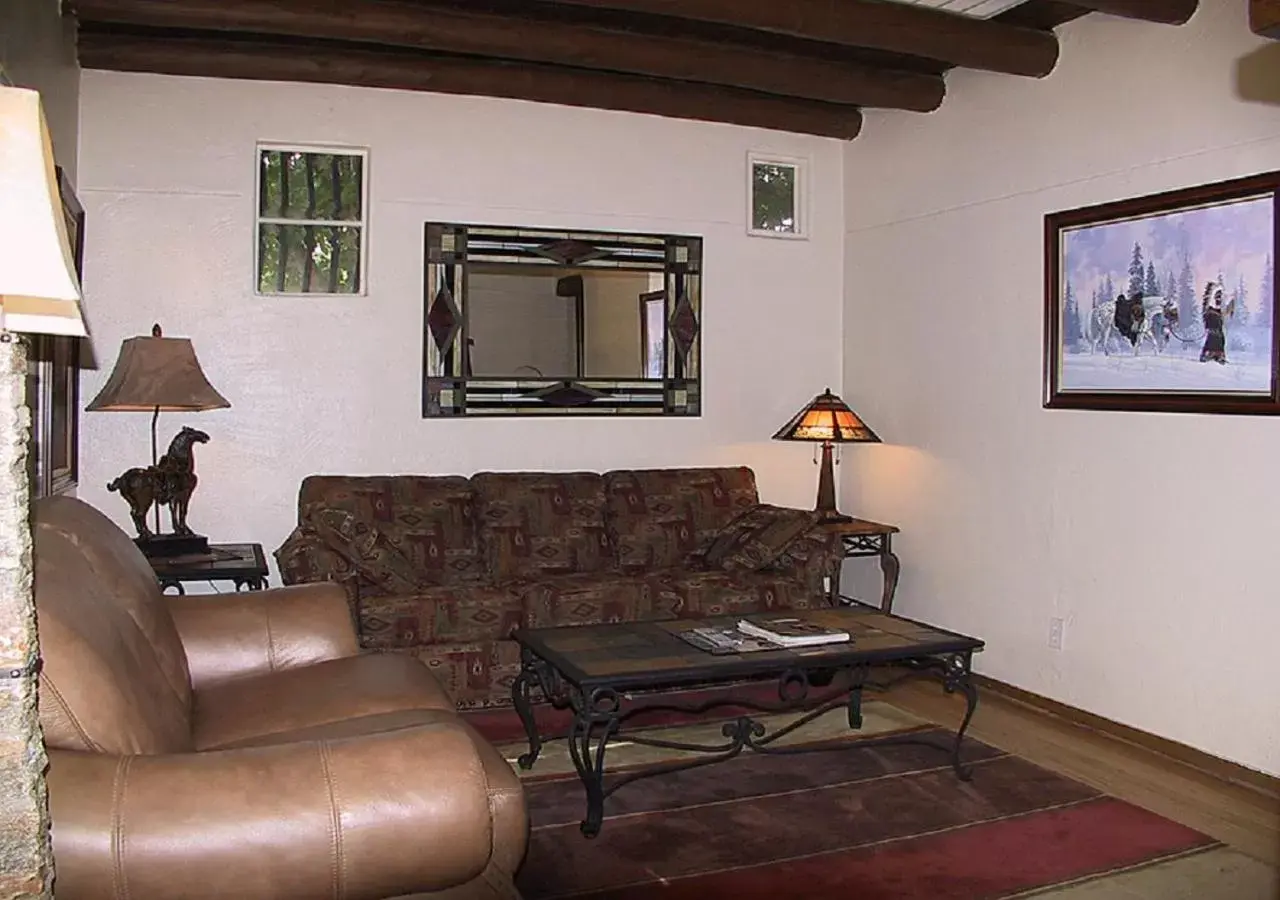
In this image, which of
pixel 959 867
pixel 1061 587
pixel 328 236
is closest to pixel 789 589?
pixel 1061 587

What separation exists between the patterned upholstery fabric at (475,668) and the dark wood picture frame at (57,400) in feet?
4.52

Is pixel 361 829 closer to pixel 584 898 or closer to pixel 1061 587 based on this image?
pixel 584 898

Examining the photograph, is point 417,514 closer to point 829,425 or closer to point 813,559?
point 813,559

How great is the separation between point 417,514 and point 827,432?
1.93 metres

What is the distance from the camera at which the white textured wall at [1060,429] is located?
373cm

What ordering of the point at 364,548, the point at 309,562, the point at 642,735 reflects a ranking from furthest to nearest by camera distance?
the point at 364,548
the point at 309,562
the point at 642,735

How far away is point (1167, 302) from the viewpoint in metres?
Answer: 4.00

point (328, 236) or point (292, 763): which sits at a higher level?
point (328, 236)

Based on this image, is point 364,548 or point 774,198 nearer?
point 364,548

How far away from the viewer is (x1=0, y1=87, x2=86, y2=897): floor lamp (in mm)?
1425

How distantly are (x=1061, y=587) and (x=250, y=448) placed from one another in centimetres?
341

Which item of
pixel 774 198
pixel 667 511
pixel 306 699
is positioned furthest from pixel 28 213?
pixel 774 198

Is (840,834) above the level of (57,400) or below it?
below

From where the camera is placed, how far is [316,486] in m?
4.71
